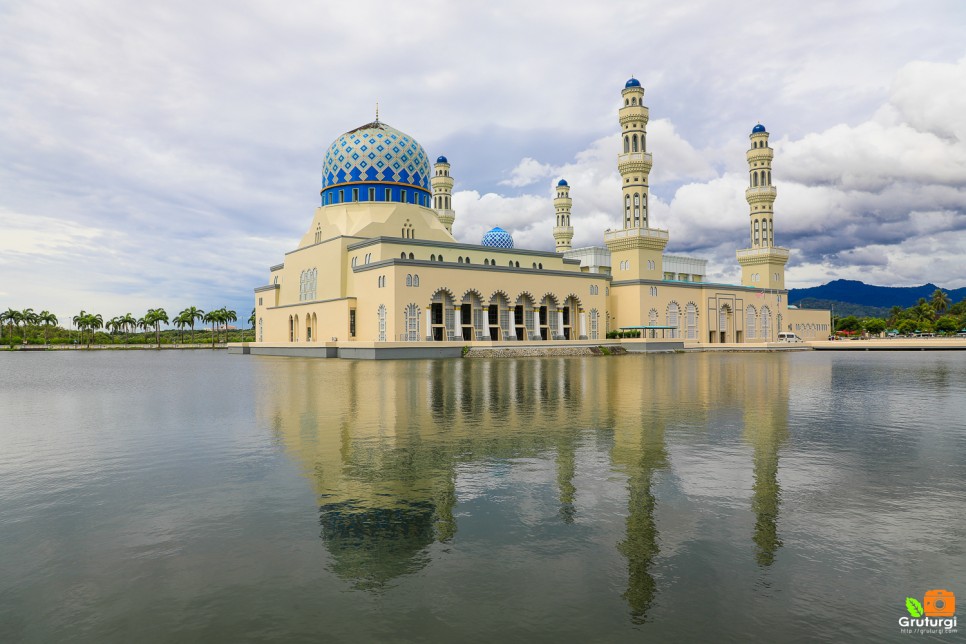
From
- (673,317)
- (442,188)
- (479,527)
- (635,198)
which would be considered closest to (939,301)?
(673,317)

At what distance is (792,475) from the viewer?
764 centimetres

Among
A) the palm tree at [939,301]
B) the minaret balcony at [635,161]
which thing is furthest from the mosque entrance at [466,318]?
the palm tree at [939,301]

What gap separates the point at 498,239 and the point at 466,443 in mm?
50225

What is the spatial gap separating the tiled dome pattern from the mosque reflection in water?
37929 mm

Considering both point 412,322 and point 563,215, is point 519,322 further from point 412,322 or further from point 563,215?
point 563,215

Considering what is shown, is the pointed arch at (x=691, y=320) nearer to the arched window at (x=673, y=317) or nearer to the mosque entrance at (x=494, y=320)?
the arched window at (x=673, y=317)

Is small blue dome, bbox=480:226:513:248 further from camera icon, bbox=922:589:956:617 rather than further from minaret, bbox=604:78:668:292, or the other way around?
camera icon, bbox=922:589:956:617

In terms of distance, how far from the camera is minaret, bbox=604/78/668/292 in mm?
58500

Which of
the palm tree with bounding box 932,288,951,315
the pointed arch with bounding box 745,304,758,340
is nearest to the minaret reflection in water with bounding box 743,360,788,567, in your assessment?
the pointed arch with bounding box 745,304,758,340

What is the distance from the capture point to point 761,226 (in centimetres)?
6888

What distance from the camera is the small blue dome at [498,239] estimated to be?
58969 mm

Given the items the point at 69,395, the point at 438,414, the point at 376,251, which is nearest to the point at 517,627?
the point at 438,414

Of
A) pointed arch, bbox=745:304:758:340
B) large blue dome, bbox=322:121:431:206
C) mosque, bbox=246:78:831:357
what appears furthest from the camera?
pointed arch, bbox=745:304:758:340

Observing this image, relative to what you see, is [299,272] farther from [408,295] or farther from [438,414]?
[438,414]
